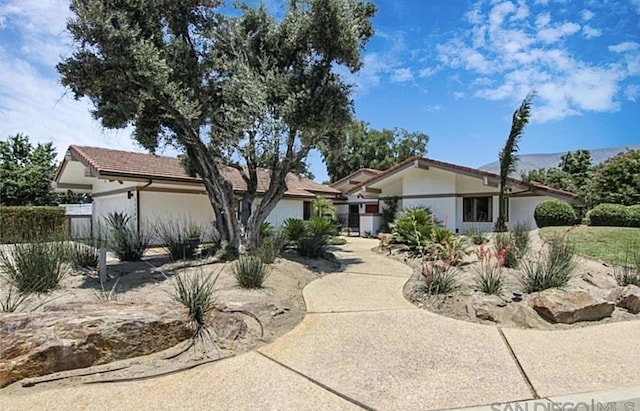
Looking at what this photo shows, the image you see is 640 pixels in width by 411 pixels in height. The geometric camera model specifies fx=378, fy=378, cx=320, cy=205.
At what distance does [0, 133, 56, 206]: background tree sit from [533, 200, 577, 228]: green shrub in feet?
104

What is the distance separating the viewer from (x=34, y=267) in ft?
21.2

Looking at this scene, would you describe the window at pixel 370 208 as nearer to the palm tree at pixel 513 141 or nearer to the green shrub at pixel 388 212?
the green shrub at pixel 388 212

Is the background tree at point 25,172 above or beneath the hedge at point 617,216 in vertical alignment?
above

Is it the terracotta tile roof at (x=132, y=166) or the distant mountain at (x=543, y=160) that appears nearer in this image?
the terracotta tile roof at (x=132, y=166)

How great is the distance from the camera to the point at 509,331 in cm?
562

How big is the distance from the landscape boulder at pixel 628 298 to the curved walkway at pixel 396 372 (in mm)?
702

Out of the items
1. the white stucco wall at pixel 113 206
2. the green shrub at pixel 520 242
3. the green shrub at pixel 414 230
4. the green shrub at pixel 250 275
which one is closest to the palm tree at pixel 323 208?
the green shrub at pixel 414 230

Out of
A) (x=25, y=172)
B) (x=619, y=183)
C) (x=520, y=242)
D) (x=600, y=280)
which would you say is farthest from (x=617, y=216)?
(x=25, y=172)

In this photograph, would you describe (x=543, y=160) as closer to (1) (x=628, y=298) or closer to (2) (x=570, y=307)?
(1) (x=628, y=298)

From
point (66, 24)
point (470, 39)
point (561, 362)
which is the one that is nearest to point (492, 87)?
point (470, 39)

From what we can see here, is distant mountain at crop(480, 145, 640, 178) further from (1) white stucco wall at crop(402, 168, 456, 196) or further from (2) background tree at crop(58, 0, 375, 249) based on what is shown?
(2) background tree at crop(58, 0, 375, 249)

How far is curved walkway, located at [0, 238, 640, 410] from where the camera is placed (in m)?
3.58

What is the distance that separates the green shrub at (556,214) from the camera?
16.4 m

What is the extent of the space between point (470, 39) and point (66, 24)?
10736mm
